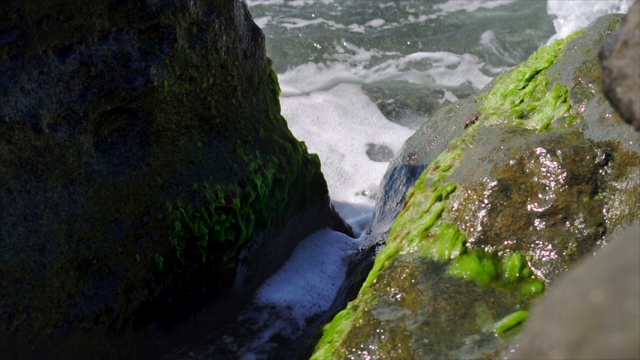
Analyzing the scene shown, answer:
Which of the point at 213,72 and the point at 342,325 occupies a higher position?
the point at 213,72

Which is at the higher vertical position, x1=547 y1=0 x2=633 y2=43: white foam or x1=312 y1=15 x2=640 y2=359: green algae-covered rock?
x1=547 y1=0 x2=633 y2=43: white foam

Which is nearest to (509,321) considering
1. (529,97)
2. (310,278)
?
(529,97)

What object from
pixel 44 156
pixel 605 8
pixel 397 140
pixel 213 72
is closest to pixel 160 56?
pixel 213 72

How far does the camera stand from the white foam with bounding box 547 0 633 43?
10.1 meters

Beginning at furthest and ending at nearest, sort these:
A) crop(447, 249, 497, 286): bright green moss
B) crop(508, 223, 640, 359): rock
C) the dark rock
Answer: the dark rock → crop(447, 249, 497, 286): bright green moss → crop(508, 223, 640, 359): rock

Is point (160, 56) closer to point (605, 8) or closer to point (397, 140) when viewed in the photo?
point (397, 140)

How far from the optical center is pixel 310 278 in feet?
17.4

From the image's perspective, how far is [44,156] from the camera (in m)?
4.21

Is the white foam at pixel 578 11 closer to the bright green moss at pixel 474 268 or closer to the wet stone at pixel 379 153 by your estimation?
the wet stone at pixel 379 153

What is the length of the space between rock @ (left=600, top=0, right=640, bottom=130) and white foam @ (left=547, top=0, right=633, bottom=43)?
8160 millimetres

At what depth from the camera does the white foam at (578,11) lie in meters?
10.1

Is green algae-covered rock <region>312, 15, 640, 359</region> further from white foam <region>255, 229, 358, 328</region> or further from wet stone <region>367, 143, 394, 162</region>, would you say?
wet stone <region>367, 143, 394, 162</region>

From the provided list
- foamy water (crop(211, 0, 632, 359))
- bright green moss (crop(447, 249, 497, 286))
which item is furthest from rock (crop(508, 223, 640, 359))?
foamy water (crop(211, 0, 632, 359))

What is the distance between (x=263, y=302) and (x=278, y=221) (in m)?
0.46
